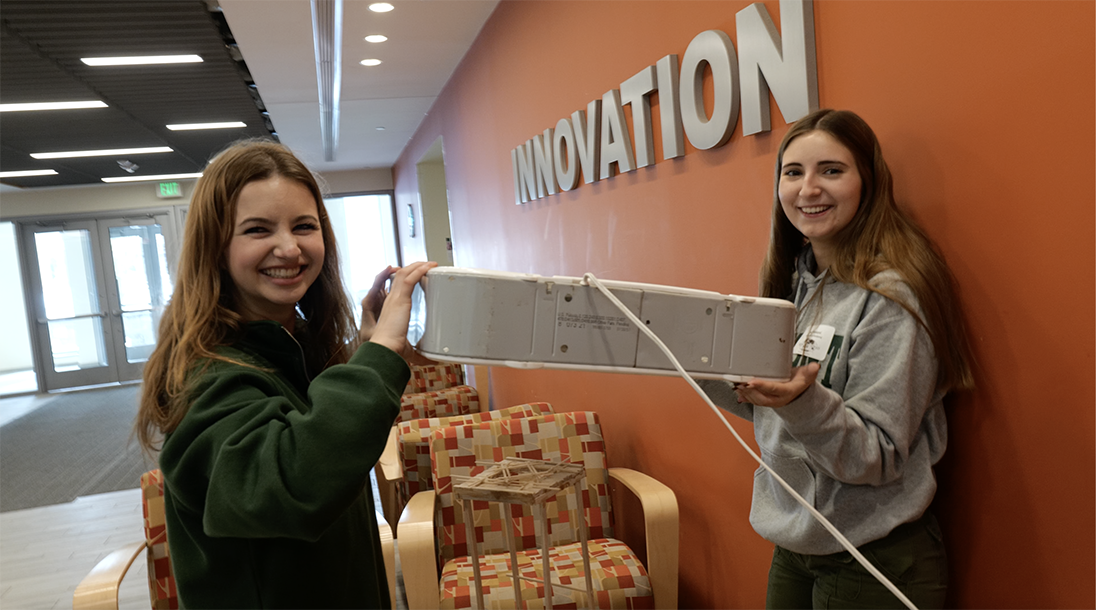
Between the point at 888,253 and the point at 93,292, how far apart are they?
40.4ft

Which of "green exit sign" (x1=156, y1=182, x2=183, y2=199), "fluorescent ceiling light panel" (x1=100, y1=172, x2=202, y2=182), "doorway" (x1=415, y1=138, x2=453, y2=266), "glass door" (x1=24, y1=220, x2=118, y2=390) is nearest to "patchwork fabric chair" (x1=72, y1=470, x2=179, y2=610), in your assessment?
"doorway" (x1=415, y1=138, x2=453, y2=266)

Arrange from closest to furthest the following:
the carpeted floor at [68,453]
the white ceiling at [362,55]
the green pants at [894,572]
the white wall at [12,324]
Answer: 1. the green pants at [894,572]
2. the white ceiling at [362,55]
3. the carpeted floor at [68,453]
4. the white wall at [12,324]

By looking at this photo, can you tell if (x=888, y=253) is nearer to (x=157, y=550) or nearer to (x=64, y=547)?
(x=157, y=550)

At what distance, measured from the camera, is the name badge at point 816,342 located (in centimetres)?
138

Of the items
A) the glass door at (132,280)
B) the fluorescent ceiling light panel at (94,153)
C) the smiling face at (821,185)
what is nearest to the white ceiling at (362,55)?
the fluorescent ceiling light panel at (94,153)

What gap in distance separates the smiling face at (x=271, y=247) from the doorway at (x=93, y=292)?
444 inches

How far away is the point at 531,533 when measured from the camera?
9.12 ft

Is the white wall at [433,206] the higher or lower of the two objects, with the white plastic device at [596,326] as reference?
higher

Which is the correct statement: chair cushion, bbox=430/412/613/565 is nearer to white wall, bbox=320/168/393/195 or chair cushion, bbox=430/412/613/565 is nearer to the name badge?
the name badge

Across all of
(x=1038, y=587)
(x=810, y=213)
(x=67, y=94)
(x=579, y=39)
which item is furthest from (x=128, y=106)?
(x=1038, y=587)

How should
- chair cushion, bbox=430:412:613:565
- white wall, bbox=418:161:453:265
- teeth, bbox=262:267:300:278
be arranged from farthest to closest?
white wall, bbox=418:161:453:265 → chair cushion, bbox=430:412:613:565 → teeth, bbox=262:267:300:278

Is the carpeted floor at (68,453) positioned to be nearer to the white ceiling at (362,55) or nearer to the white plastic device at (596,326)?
the white ceiling at (362,55)

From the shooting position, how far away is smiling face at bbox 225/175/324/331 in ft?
3.49

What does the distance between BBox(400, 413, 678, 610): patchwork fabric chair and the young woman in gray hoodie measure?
934 mm
